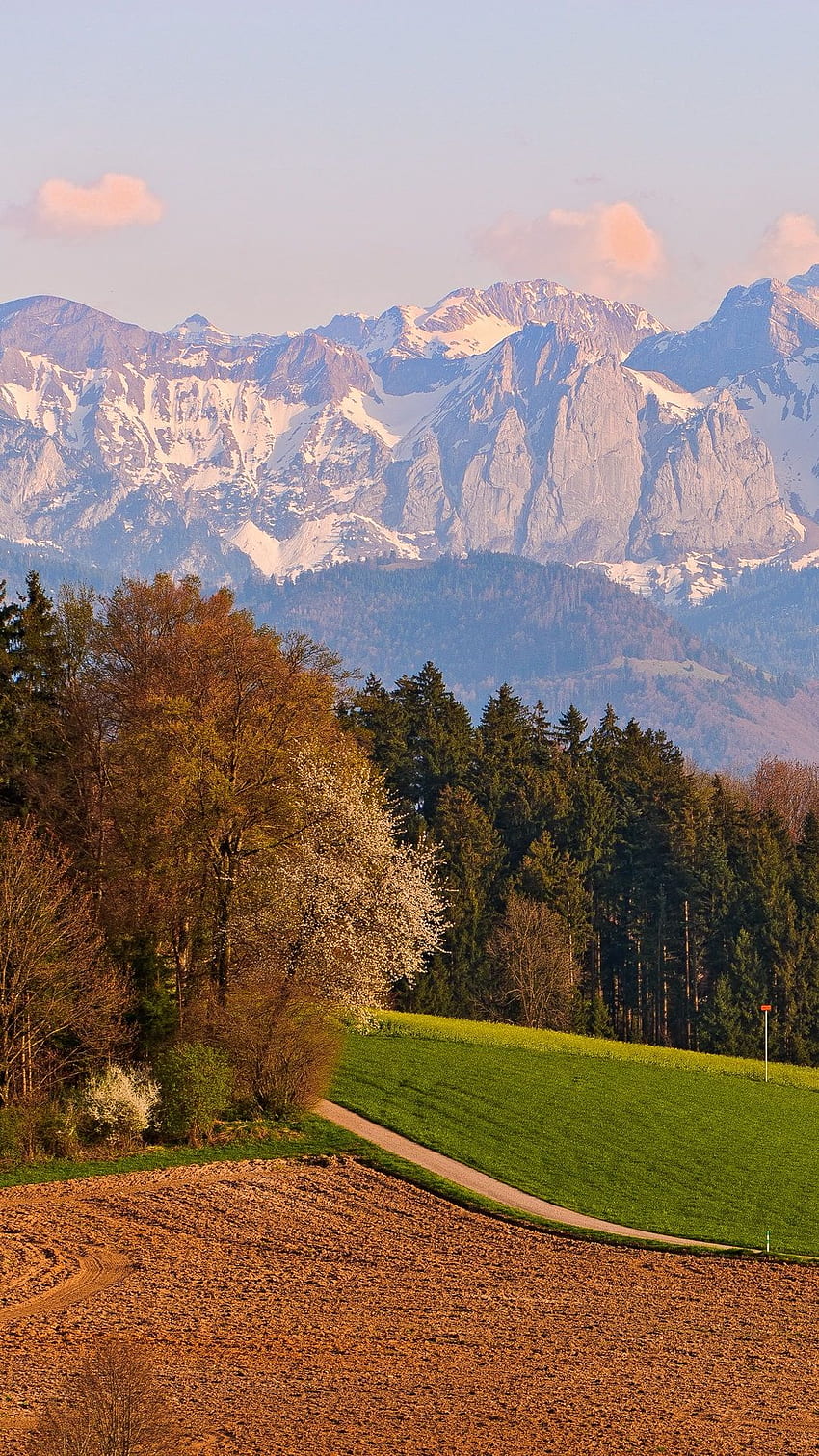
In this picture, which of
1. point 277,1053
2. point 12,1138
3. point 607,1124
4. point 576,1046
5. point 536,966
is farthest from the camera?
point 536,966

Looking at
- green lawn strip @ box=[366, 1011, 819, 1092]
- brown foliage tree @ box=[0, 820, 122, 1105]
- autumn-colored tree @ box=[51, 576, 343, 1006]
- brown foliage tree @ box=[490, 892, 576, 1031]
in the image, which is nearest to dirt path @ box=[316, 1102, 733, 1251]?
autumn-colored tree @ box=[51, 576, 343, 1006]

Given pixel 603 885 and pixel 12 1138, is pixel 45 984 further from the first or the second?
pixel 603 885

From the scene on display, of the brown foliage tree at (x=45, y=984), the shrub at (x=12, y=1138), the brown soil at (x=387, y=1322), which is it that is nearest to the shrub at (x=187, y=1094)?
the brown foliage tree at (x=45, y=984)

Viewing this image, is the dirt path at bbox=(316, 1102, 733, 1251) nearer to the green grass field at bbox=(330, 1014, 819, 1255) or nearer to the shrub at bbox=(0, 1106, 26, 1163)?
the green grass field at bbox=(330, 1014, 819, 1255)

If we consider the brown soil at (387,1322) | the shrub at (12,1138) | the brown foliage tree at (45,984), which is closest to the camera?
the brown soil at (387,1322)

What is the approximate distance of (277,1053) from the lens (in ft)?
141

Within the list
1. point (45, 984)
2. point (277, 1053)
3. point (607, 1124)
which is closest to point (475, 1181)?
point (277, 1053)

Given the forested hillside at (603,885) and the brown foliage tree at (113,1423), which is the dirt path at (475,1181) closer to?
the brown foliage tree at (113,1423)

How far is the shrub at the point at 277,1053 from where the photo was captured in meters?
42.9

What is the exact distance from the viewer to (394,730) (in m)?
92.1

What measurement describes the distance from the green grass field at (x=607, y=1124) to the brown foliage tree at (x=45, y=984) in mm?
8430

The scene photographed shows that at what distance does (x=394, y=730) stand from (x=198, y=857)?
4594cm

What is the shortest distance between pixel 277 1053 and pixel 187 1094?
12.8ft

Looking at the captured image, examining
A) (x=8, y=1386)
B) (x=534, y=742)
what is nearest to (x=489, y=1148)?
(x=8, y=1386)
